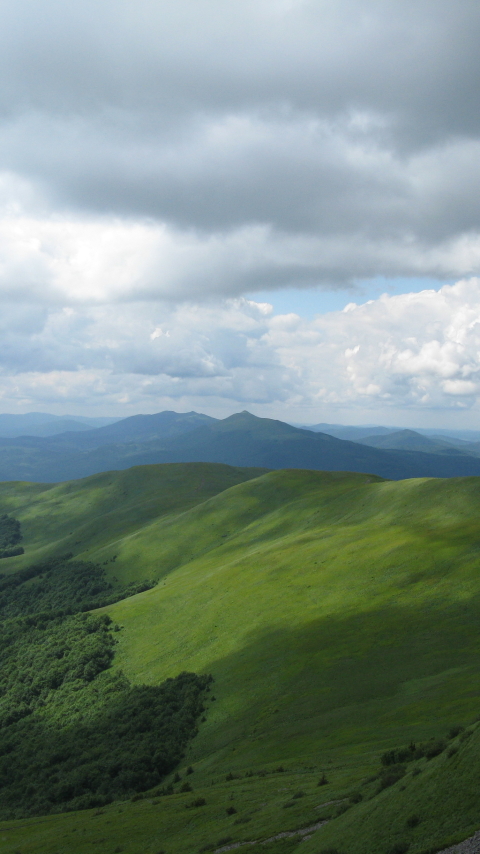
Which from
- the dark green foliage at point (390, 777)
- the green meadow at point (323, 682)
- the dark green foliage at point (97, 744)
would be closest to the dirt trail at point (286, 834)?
the green meadow at point (323, 682)

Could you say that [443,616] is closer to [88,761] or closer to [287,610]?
[287,610]

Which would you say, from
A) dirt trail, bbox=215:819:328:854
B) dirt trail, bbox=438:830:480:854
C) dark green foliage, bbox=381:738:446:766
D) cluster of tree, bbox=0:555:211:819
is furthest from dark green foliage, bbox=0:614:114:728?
dirt trail, bbox=438:830:480:854

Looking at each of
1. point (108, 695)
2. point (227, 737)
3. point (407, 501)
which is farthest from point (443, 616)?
point (407, 501)

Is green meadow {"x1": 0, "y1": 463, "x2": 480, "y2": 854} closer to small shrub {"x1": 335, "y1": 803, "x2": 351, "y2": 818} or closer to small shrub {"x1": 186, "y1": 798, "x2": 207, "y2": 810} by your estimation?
small shrub {"x1": 335, "y1": 803, "x2": 351, "y2": 818}

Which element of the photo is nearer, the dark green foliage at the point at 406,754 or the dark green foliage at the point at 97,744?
the dark green foliage at the point at 406,754

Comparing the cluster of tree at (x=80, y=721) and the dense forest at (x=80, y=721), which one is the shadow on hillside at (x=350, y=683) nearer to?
the cluster of tree at (x=80, y=721)
